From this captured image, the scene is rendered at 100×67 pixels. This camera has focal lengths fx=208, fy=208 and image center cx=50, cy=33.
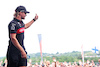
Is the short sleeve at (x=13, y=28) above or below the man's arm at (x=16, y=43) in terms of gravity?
above

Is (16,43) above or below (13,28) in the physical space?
below

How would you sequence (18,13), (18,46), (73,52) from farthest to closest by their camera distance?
1. (73,52)
2. (18,13)
3. (18,46)

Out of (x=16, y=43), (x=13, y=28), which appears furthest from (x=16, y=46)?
(x=13, y=28)

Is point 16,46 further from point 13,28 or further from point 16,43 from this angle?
point 13,28

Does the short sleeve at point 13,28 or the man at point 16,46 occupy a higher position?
the short sleeve at point 13,28

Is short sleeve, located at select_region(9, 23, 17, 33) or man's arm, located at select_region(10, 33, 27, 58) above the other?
short sleeve, located at select_region(9, 23, 17, 33)

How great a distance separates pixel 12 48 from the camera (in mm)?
2871

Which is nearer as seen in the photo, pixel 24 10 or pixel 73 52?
pixel 24 10

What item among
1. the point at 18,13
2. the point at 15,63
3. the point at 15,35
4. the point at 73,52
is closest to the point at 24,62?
the point at 15,63

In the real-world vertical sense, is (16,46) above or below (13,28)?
below

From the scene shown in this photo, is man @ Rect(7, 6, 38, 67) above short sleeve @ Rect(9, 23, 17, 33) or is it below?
below

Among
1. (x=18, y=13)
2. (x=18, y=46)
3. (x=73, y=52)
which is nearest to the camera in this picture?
(x=18, y=46)

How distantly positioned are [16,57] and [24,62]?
0.43ft

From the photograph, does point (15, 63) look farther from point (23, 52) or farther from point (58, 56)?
point (58, 56)
